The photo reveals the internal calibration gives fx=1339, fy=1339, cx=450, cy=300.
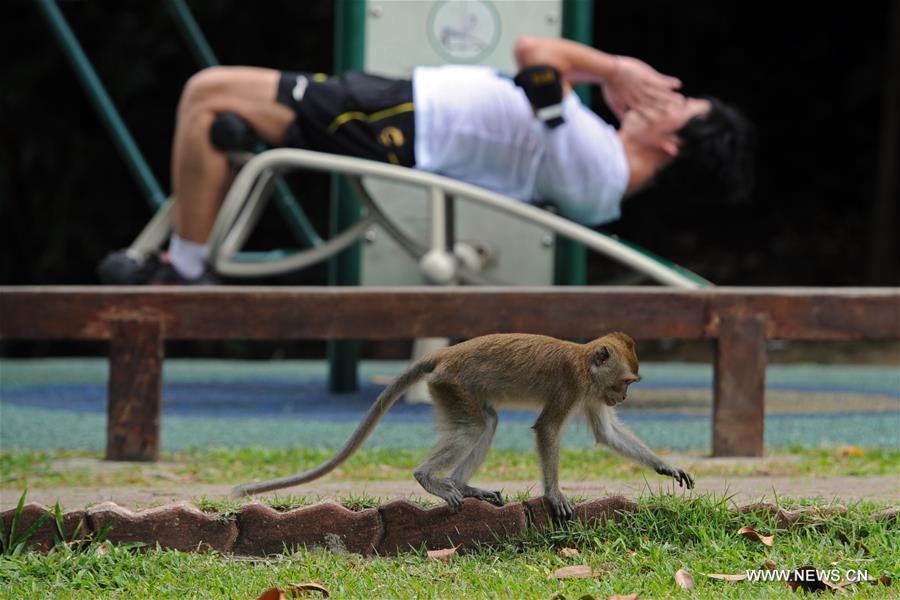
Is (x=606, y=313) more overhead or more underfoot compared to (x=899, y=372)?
more overhead

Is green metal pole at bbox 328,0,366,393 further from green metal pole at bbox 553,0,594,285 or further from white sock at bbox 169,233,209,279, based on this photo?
green metal pole at bbox 553,0,594,285

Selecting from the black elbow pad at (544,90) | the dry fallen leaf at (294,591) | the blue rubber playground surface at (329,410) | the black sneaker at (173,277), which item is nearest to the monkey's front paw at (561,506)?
the dry fallen leaf at (294,591)

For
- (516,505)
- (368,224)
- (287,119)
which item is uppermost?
(287,119)

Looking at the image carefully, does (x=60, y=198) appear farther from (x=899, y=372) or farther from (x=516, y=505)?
(x=516, y=505)

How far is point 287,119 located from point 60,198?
5175 millimetres

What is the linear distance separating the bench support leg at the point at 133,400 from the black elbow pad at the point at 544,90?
2043 millimetres

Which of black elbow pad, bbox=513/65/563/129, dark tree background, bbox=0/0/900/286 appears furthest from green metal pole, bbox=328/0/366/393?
dark tree background, bbox=0/0/900/286

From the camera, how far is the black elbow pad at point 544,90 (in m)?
5.62

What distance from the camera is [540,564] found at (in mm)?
2932

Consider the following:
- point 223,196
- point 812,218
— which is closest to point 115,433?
point 223,196

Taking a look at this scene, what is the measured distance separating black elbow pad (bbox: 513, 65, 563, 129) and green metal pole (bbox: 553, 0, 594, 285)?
0.83 meters

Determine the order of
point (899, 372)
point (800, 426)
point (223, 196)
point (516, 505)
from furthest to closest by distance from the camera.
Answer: point (899, 372) → point (223, 196) → point (800, 426) → point (516, 505)

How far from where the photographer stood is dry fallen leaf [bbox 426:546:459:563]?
298 centimetres

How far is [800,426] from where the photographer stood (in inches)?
218
